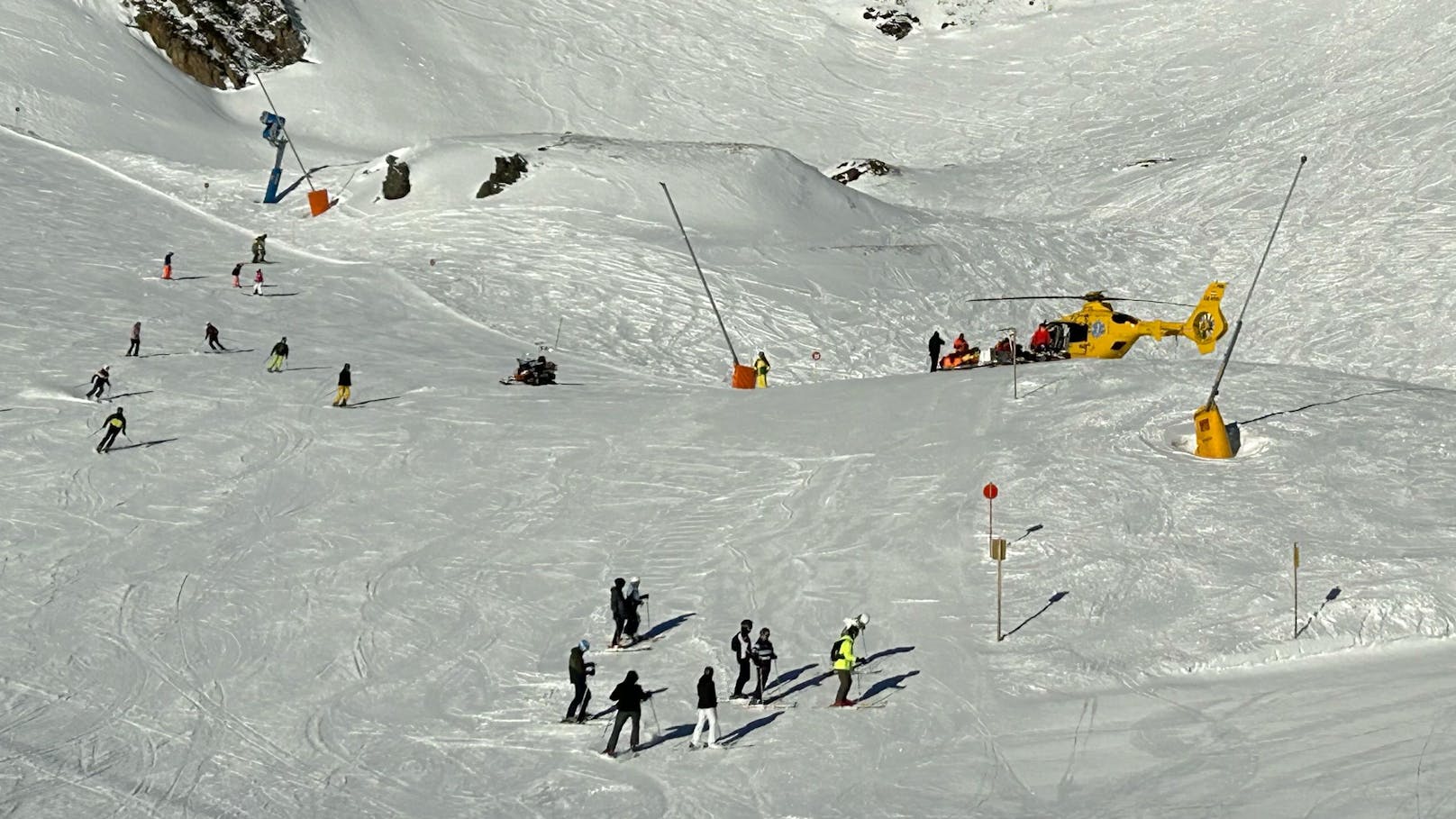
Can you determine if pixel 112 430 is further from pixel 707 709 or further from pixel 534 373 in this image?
pixel 707 709

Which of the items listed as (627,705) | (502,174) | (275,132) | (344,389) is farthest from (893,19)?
(627,705)

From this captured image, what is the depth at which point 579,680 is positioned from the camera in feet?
76.0

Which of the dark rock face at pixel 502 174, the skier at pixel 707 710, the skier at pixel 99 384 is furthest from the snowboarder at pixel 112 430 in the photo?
the dark rock face at pixel 502 174

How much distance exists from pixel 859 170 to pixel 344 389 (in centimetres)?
4031

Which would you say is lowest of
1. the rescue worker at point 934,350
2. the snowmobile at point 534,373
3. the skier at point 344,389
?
the skier at point 344,389

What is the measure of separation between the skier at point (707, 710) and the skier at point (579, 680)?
1.61 m

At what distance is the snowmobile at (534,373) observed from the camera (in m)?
42.2

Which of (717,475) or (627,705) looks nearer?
(627,705)

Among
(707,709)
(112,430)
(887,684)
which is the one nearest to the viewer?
(707,709)

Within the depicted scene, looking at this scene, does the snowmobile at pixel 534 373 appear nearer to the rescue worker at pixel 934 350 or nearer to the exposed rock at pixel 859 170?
the rescue worker at pixel 934 350

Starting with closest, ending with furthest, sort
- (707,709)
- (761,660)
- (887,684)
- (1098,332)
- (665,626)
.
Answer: (707,709)
(761,660)
(887,684)
(665,626)
(1098,332)

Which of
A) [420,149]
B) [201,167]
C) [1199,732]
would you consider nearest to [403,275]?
[420,149]

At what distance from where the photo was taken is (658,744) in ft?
74.9

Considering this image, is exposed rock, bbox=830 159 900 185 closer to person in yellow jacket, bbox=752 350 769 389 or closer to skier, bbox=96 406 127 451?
person in yellow jacket, bbox=752 350 769 389
